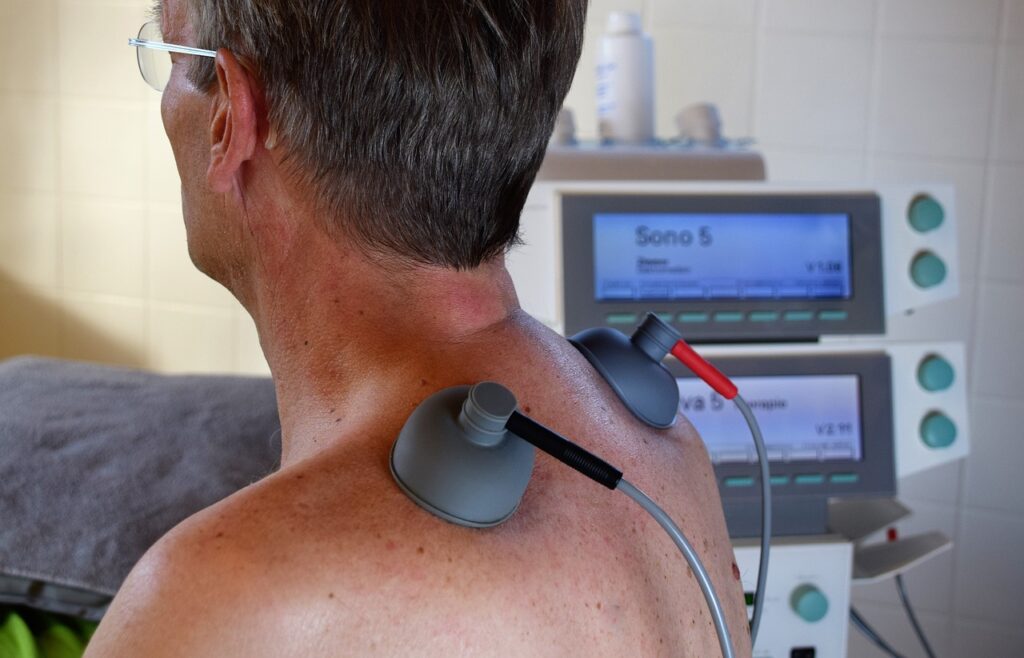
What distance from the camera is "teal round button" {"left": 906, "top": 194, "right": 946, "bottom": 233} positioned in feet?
4.45

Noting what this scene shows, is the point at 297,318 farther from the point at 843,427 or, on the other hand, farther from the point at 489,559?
the point at 843,427

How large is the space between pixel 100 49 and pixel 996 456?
2.18 metres

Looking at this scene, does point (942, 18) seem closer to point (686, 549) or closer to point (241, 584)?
point (686, 549)

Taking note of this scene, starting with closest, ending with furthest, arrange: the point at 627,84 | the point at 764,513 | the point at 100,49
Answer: the point at 764,513 → the point at 627,84 → the point at 100,49

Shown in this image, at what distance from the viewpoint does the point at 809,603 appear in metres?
1.29

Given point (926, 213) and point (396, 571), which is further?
point (926, 213)

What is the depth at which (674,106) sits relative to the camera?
2.20 m

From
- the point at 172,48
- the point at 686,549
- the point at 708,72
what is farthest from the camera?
the point at 708,72

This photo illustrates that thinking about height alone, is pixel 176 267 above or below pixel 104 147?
below

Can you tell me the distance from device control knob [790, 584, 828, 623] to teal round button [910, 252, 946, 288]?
412 mm

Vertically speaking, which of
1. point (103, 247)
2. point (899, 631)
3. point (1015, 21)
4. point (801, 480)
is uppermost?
point (1015, 21)

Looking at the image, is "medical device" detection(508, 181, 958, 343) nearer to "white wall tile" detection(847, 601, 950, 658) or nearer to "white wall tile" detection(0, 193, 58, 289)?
"white wall tile" detection(847, 601, 950, 658)

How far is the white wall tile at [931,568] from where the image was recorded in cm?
222

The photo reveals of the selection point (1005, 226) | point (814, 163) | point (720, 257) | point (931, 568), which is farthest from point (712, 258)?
point (931, 568)
